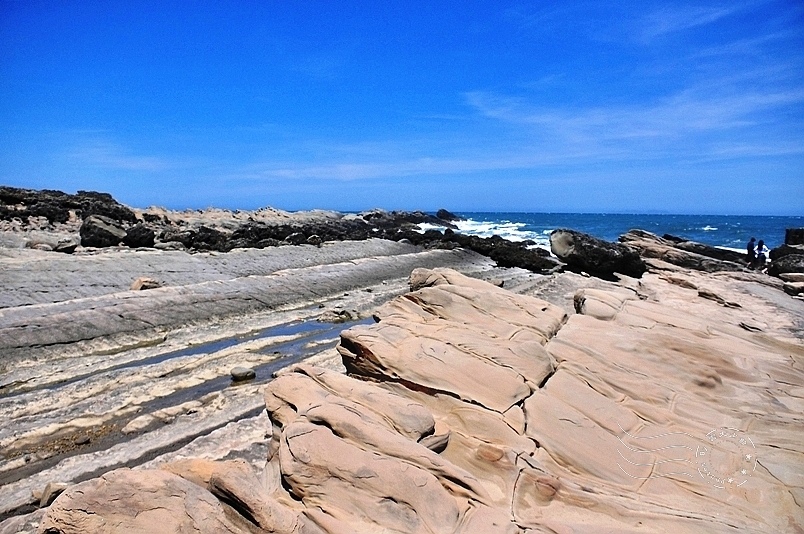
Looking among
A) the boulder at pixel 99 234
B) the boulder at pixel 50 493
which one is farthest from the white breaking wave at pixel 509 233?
the boulder at pixel 50 493

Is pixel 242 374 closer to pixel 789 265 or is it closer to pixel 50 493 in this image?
→ pixel 50 493

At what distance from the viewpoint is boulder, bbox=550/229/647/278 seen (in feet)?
85.8

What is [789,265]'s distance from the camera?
24.6m

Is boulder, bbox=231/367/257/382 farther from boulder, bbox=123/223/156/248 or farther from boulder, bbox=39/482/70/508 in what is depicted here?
boulder, bbox=123/223/156/248

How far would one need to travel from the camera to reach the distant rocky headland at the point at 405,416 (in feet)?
14.5

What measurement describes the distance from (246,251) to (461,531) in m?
21.7

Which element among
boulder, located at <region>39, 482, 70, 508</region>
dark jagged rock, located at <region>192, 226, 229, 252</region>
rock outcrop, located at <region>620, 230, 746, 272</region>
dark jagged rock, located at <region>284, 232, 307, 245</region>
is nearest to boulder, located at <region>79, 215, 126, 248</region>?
dark jagged rock, located at <region>192, 226, 229, 252</region>

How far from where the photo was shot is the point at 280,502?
174 inches

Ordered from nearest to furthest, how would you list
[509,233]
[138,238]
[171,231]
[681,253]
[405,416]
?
[405,416] → [138,238] → [171,231] → [681,253] → [509,233]

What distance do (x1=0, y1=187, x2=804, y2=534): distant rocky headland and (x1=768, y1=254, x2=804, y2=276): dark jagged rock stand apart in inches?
451

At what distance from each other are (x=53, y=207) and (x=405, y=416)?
38.5 m

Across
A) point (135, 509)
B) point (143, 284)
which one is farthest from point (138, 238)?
point (135, 509)

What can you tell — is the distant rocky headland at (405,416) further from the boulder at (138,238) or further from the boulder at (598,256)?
the boulder at (598,256)

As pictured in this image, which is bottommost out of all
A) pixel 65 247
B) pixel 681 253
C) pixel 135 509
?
pixel 681 253
